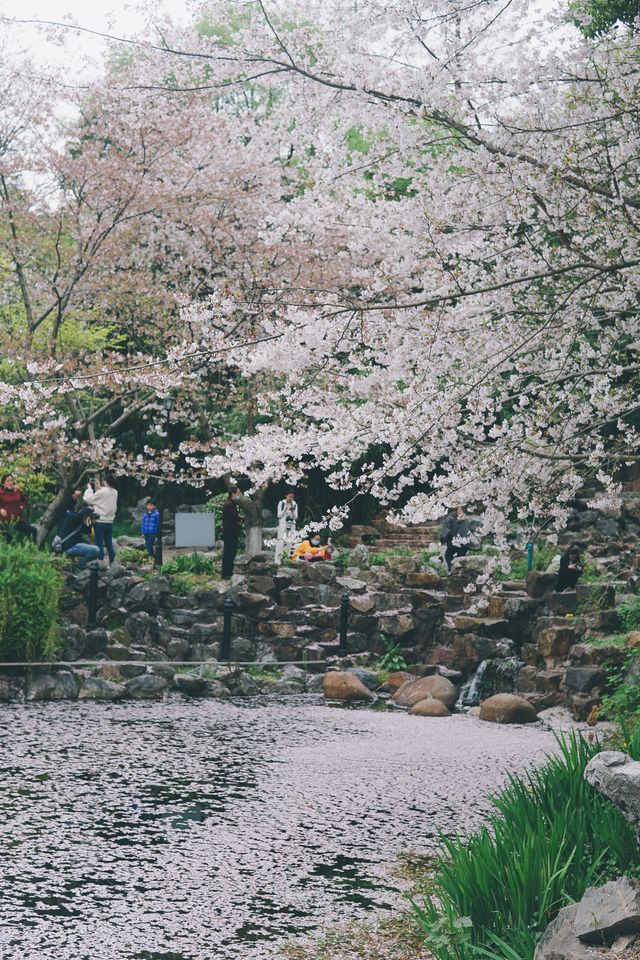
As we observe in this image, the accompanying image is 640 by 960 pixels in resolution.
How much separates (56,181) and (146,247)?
238 centimetres

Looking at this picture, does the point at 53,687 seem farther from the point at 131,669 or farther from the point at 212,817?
the point at 212,817

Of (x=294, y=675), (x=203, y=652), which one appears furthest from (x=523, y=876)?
(x=203, y=652)

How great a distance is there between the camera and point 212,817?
7.89 m

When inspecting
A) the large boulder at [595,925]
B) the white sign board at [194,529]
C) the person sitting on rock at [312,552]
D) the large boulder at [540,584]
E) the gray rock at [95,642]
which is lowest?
the gray rock at [95,642]

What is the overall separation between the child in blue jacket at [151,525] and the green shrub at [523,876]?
17343 mm

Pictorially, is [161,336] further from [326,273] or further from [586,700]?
[586,700]

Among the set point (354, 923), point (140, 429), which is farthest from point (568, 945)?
point (140, 429)

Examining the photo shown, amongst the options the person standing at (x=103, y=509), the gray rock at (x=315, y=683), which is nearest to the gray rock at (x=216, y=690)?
the gray rock at (x=315, y=683)

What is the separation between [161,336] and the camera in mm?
21219

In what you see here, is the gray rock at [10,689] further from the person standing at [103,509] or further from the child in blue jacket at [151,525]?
the child in blue jacket at [151,525]

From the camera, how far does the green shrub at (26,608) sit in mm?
13812

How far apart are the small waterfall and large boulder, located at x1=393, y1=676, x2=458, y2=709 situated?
304 mm

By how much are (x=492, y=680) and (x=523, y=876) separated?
11.0m

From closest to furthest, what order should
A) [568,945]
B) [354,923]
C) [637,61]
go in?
[568,945] < [354,923] < [637,61]
